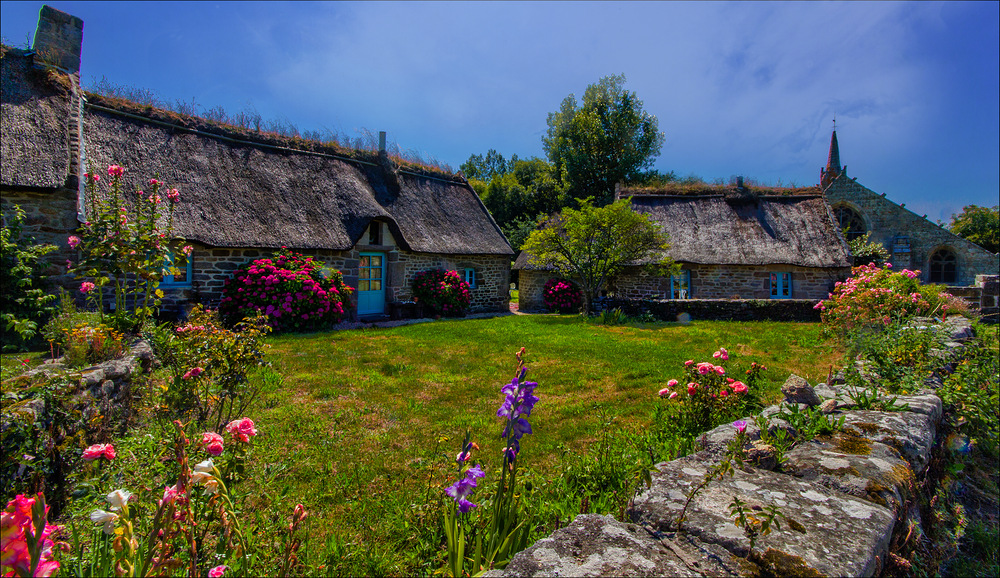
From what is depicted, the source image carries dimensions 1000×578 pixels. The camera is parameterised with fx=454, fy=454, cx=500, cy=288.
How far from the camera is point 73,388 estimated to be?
307 centimetres

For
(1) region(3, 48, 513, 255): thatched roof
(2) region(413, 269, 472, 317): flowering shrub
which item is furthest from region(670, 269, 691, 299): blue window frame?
(2) region(413, 269, 472, 317): flowering shrub

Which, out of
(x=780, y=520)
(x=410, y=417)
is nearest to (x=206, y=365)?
(x=410, y=417)

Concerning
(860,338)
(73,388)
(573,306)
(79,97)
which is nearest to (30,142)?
(79,97)

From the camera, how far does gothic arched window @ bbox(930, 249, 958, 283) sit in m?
23.5

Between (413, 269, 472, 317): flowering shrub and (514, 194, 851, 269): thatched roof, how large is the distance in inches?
210

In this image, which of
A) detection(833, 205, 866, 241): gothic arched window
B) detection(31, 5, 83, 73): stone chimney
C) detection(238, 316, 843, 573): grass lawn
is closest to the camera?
detection(238, 316, 843, 573): grass lawn

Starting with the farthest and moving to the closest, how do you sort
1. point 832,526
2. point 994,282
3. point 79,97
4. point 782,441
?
1. point 994,282
2. point 79,97
3. point 782,441
4. point 832,526

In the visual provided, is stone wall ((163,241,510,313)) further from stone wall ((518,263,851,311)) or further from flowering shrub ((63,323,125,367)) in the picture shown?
flowering shrub ((63,323,125,367))

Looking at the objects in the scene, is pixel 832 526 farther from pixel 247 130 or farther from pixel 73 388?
pixel 247 130

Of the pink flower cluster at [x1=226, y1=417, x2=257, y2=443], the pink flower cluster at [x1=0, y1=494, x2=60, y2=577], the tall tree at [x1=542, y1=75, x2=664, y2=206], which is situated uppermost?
the tall tree at [x1=542, y1=75, x2=664, y2=206]

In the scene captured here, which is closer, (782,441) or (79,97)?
(782,441)

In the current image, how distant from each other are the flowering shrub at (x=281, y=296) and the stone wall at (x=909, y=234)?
91.4 ft

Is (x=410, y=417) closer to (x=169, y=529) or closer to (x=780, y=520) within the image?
(x=169, y=529)

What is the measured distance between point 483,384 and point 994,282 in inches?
502
